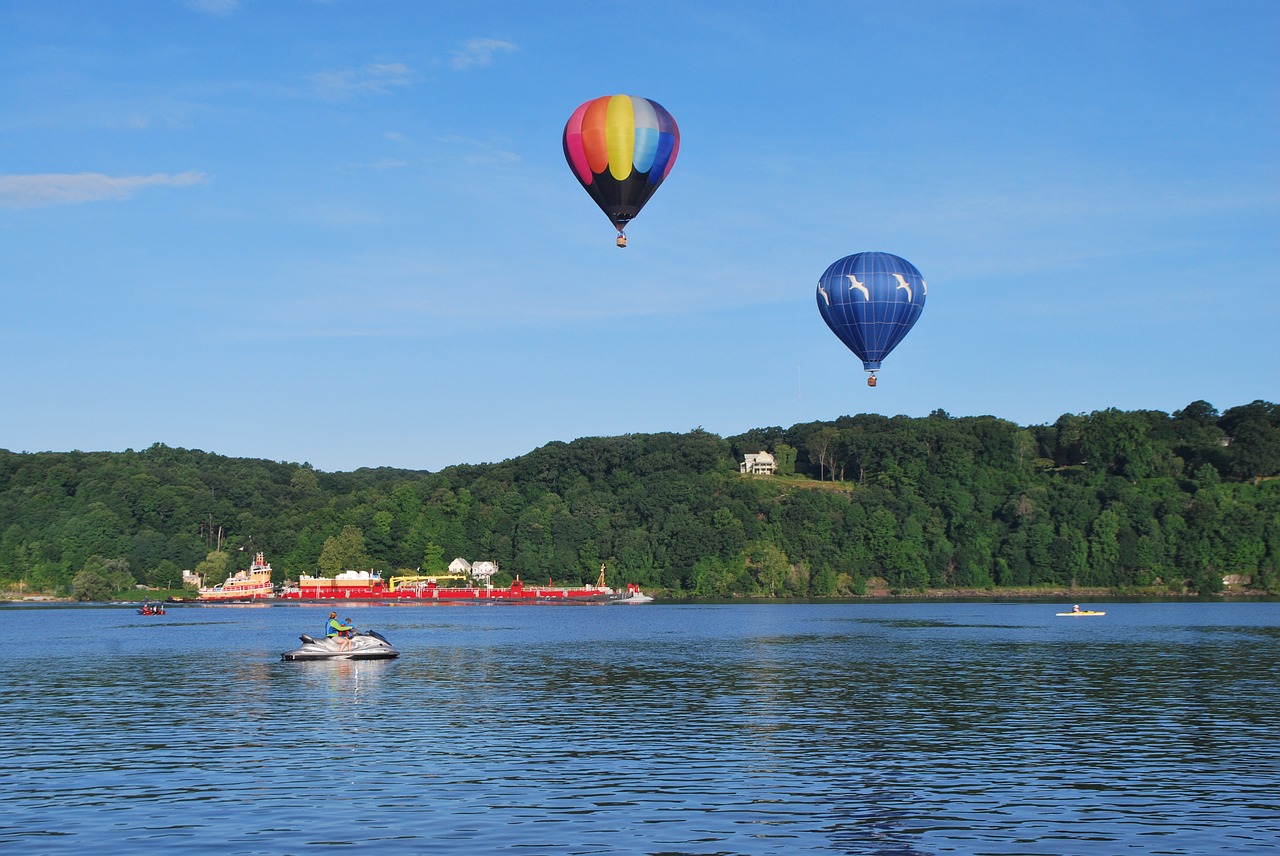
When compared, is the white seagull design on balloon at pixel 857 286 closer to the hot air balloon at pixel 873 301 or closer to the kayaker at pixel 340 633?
the hot air balloon at pixel 873 301

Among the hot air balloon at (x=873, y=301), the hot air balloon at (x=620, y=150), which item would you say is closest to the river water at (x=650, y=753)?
the hot air balloon at (x=873, y=301)

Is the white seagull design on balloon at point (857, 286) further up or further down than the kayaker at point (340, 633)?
further up

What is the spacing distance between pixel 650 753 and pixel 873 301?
194ft

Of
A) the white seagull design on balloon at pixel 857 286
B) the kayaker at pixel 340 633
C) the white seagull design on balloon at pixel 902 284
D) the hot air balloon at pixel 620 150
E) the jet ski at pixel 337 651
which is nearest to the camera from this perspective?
the hot air balloon at pixel 620 150

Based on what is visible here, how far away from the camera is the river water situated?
3158 centimetres

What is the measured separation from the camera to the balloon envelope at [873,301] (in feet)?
321

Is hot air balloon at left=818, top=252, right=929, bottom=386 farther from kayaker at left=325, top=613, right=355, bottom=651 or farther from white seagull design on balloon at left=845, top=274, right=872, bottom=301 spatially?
kayaker at left=325, top=613, right=355, bottom=651

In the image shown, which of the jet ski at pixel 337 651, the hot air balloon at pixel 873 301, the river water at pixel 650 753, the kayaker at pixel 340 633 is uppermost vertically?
the hot air balloon at pixel 873 301

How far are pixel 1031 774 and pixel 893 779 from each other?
159 inches

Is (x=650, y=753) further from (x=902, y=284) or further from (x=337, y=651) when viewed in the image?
(x=902, y=284)

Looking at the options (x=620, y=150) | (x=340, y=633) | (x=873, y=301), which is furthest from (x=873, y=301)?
(x=340, y=633)

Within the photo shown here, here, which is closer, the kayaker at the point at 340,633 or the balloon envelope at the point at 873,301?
the kayaker at the point at 340,633

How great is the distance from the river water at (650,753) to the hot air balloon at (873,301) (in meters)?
22.1

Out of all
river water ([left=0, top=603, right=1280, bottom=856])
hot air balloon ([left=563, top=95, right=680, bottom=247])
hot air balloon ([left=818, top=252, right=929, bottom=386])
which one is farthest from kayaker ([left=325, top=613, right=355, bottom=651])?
hot air balloon ([left=818, top=252, right=929, bottom=386])
